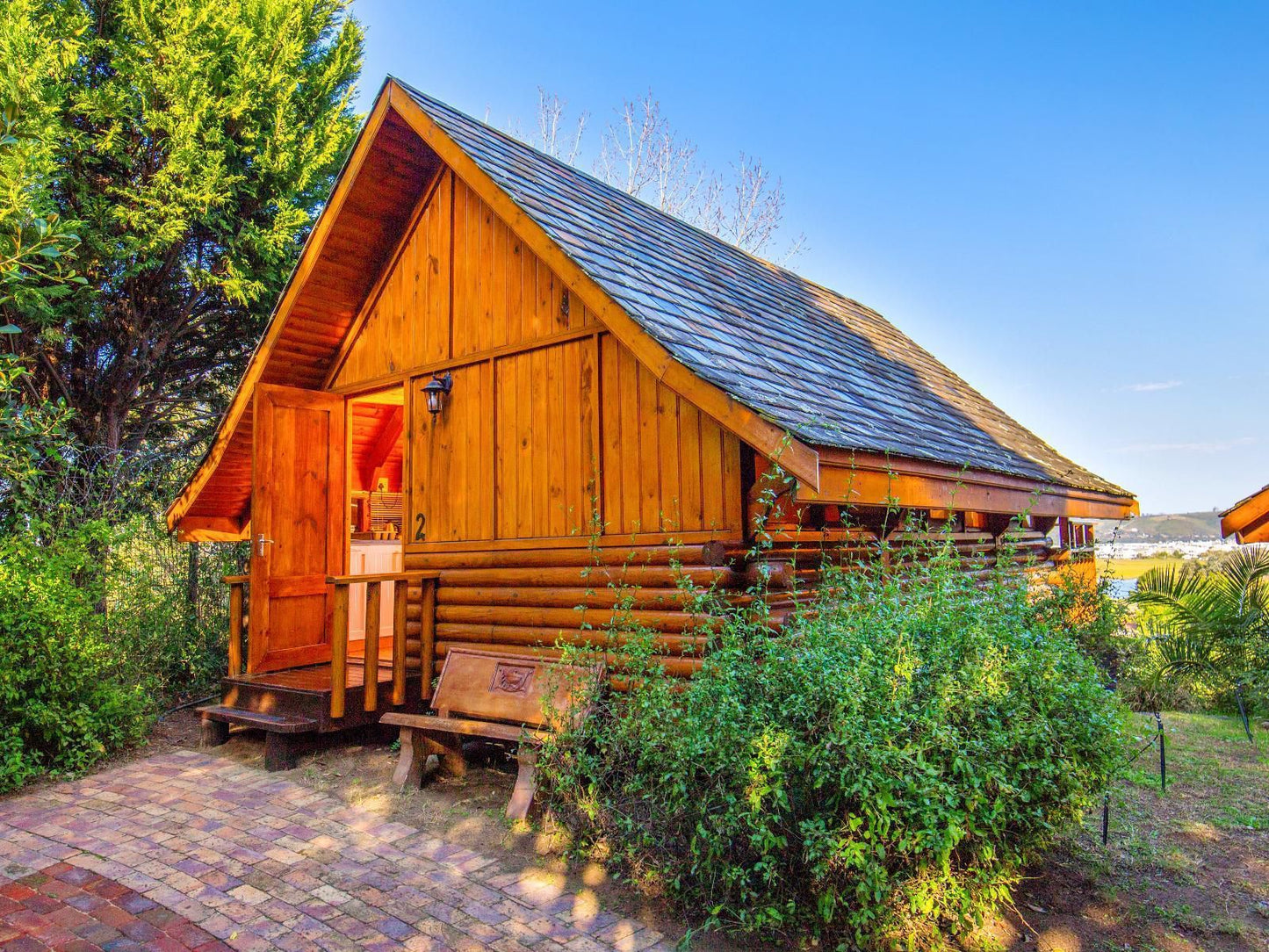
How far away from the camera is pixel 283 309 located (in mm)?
7129

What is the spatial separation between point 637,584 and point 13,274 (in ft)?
14.6

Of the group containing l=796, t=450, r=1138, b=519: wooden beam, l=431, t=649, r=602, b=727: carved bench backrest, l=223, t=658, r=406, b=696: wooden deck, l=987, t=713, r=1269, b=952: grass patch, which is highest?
l=796, t=450, r=1138, b=519: wooden beam

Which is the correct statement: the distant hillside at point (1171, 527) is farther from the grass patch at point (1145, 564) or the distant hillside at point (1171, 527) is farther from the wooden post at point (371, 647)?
the wooden post at point (371, 647)

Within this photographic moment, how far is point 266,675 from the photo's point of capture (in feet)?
22.7

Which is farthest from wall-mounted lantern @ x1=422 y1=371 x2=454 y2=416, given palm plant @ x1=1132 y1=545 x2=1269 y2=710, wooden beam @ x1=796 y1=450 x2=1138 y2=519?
palm plant @ x1=1132 y1=545 x2=1269 y2=710

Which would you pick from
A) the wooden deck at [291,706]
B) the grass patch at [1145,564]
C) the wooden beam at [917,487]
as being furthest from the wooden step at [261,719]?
the grass patch at [1145,564]

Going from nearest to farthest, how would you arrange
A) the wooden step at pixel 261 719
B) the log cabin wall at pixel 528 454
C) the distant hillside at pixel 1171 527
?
the log cabin wall at pixel 528 454 < the wooden step at pixel 261 719 < the distant hillside at pixel 1171 527

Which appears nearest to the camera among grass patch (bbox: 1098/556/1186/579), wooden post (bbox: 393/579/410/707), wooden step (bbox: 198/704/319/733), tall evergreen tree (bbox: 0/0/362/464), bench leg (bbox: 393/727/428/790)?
bench leg (bbox: 393/727/428/790)

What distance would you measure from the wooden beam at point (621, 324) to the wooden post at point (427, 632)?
2.81m

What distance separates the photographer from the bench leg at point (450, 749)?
549 cm

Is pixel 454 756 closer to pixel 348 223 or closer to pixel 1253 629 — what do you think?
pixel 348 223

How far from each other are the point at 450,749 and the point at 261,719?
171 cm

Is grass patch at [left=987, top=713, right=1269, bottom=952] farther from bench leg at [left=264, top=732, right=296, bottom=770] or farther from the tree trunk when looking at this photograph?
the tree trunk

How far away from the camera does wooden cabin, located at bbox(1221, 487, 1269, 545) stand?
4.51 metres
